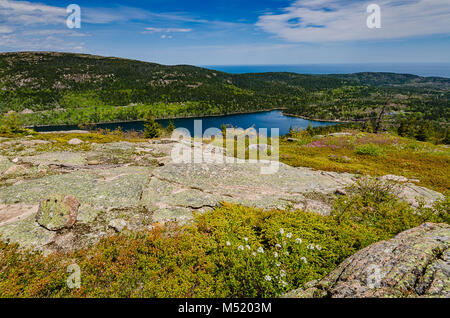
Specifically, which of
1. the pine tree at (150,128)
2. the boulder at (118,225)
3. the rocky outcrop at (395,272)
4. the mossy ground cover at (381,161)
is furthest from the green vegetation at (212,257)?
the pine tree at (150,128)

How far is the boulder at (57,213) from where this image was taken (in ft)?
29.4

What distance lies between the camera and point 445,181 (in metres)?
18.8

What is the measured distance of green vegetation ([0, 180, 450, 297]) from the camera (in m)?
6.57

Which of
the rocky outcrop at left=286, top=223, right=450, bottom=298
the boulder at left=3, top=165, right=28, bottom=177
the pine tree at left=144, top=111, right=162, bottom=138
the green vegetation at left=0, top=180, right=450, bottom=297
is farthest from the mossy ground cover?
the pine tree at left=144, top=111, right=162, bottom=138

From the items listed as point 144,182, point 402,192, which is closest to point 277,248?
point 144,182

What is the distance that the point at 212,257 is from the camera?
26.1 ft

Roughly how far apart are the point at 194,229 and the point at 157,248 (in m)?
1.76

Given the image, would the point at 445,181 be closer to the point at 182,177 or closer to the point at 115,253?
the point at 182,177

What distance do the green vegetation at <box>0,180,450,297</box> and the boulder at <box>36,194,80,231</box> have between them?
1305 millimetres

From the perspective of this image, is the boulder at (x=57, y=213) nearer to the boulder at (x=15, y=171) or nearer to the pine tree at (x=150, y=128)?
the boulder at (x=15, y=171)

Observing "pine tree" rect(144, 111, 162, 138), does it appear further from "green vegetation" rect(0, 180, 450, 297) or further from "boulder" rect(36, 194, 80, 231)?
"green vegetation" rect(0, 180, 450, 297)

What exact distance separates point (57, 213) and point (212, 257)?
7.28 meters

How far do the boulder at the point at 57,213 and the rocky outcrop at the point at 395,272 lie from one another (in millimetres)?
9536

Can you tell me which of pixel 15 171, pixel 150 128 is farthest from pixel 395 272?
pixel 150 128
